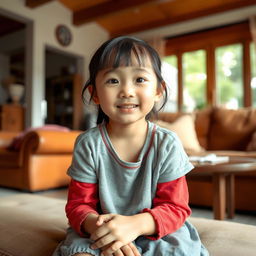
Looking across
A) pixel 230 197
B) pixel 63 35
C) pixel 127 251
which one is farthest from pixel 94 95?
pixel 63 35

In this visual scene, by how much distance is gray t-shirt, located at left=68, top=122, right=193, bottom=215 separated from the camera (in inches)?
25.8

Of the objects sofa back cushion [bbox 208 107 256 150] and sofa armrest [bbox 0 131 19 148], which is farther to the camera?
sofa armrest [bbox 0 131 19 148]

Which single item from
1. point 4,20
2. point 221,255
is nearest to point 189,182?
Result: point 221,255

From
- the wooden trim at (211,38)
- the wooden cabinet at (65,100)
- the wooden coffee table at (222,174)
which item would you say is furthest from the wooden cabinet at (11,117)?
the wooden coffee table at (222,174)

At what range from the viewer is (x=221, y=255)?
67 centimetres

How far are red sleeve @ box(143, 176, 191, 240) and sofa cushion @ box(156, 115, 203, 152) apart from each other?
82.4 inches

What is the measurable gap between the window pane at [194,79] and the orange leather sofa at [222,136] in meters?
2.87

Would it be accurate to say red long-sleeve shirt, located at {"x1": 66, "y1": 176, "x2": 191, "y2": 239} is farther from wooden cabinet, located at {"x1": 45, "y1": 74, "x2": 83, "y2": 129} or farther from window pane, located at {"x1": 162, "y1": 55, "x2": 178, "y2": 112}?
wooden cabinet, located at {"x1": 45, "y1": 74, "x2": 83, "y2": 129}

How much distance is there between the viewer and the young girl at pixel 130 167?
626 mm

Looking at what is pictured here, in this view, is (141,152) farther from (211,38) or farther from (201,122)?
(211,38)

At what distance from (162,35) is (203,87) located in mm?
1481

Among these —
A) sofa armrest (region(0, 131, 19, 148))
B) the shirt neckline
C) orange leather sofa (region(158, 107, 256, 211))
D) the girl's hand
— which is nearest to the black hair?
the shirt neckline

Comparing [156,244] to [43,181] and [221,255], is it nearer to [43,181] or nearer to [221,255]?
[221,255]

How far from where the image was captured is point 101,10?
228 inches
